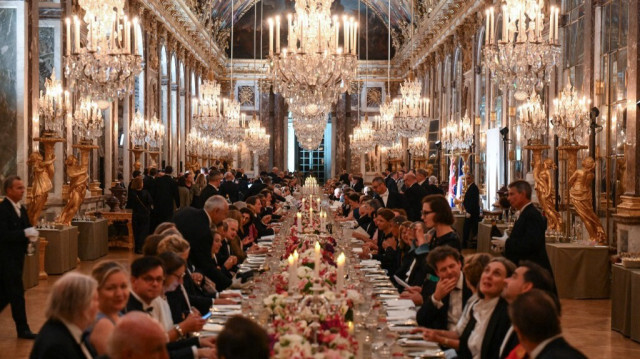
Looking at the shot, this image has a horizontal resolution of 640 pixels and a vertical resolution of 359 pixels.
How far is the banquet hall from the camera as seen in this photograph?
5.04m

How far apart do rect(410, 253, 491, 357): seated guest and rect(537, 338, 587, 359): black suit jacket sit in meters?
2.04

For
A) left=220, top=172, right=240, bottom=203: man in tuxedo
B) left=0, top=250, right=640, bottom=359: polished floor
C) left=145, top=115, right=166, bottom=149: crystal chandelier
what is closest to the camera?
left=0, top=250, right=640, bottom=359: polished floor

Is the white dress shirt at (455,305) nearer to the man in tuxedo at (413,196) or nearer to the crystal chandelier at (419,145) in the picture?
the man in tuxedo at (413,196)

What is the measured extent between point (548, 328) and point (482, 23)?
866 inches

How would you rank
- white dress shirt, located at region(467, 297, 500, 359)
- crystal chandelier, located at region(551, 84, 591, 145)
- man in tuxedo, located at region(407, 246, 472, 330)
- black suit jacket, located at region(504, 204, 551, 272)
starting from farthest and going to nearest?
crystal chandelier, located at region(551, 84, 591, 145), black suit jacket, located at region(504, 204, 551, 272), man in tuxedo, located at region(407, 246, 472, 330), white dress shirt, located at region(467, 297, 500, 359)

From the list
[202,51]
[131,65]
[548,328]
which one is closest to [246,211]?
[131,65]

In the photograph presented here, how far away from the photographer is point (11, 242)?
867 centimetres

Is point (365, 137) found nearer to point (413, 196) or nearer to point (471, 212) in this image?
point (471, 212)

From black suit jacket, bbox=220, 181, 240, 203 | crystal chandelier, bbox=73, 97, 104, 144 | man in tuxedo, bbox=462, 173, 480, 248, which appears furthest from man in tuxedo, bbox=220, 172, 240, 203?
man in tuxedo, bbox=462, 173, 480, 248

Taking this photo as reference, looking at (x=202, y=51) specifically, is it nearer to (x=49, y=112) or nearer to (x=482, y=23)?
(x=482, y=23)

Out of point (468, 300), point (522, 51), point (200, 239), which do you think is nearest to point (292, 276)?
point (468, 300)

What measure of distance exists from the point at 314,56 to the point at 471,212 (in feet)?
28.5

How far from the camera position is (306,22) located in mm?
11203

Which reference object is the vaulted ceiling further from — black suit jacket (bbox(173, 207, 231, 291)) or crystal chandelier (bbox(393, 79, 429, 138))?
black suit jacket (bbox(173, 207, 231, 291))
